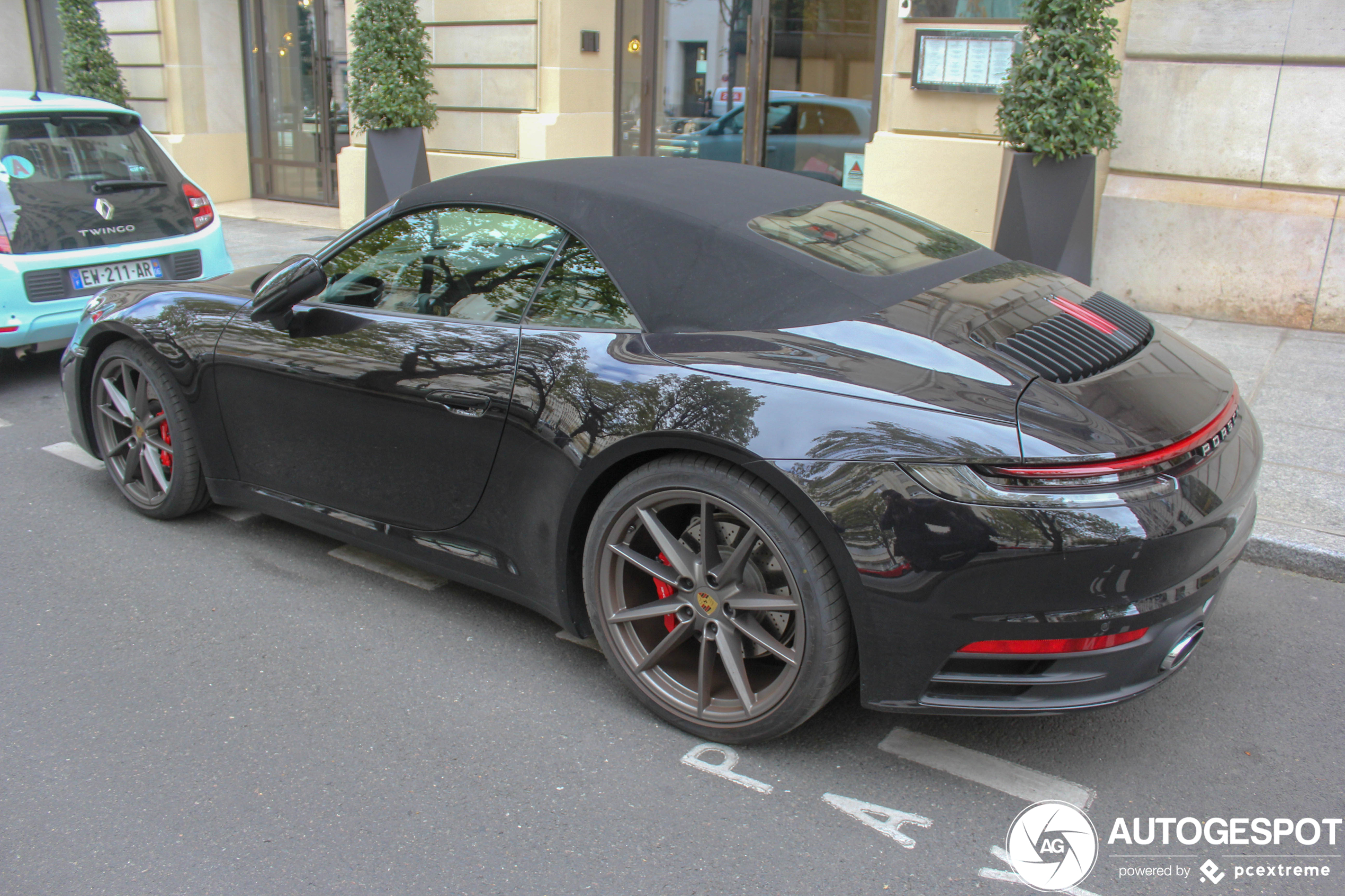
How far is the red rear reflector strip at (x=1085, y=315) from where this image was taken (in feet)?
9.84

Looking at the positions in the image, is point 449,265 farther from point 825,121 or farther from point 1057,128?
point 825,121

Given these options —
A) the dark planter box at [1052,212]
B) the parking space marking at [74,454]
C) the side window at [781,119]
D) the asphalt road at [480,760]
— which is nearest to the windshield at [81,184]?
the parking space marking at [74,454]

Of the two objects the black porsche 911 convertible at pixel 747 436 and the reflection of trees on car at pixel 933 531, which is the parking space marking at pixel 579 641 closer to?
the black porsche 911 convertible at pixel 747 436

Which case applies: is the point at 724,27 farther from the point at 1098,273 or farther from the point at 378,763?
the point at 378,763

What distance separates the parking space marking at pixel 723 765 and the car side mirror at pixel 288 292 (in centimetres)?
194

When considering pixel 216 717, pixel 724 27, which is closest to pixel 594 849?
pixel 216 717

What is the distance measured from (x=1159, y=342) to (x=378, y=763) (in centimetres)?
244

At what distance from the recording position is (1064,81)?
688 cm

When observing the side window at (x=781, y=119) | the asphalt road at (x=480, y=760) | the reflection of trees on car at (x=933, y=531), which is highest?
the side window at (x=781, y=119)

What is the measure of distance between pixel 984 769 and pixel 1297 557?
2022mm

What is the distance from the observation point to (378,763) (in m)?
2.78

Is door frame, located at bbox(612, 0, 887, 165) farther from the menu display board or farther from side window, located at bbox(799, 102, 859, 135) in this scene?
the menu display board

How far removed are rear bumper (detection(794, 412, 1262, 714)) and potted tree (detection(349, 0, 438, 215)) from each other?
8807 mm

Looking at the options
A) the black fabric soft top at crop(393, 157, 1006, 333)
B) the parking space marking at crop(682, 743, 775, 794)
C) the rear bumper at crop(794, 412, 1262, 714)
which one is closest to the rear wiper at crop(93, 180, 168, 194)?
the black fabric soft top at crop(393, 157, 1006, 333)
